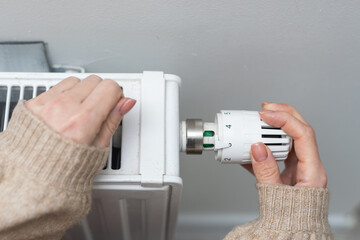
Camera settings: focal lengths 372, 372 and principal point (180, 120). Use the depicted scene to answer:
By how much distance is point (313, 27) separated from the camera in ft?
1.72

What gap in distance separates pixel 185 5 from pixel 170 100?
5.6 inches

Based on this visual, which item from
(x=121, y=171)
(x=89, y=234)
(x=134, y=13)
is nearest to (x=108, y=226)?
(x=89, y=234)

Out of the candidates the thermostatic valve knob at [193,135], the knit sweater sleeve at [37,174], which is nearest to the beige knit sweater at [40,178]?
the knit sweater sleeve at [37,174]

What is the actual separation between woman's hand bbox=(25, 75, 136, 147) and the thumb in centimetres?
15

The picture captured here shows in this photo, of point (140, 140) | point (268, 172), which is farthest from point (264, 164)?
point (140, 140)

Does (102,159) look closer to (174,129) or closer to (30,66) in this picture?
(174,129)

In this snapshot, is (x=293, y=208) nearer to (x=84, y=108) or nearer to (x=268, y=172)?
(x=268, y=172)

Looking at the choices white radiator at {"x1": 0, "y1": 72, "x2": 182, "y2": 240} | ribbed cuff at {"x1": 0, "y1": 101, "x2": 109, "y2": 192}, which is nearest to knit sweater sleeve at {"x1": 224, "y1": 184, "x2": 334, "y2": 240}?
white radiator at {"x1": 0, "y1": 72, "x2": 182, "y2": 240}

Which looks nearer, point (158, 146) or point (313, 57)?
point (158, 146)

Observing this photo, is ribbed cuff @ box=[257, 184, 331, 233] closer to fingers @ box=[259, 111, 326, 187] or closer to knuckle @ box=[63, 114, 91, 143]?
fingers @ box=[259, 111, 326, 187]

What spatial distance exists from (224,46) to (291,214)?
26 centimetres

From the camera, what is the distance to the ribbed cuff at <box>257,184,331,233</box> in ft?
1.41

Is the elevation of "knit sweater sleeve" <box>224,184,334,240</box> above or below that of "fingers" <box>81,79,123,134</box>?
below

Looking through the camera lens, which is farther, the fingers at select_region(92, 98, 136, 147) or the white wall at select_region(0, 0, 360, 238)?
the white wall at select_region(0, 0, 360, 238)
